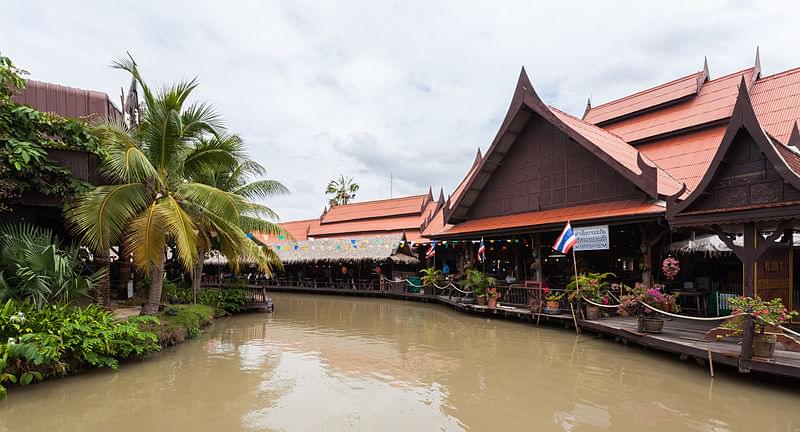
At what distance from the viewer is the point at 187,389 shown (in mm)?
7332

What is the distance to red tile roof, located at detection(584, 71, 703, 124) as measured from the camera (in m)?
17.0

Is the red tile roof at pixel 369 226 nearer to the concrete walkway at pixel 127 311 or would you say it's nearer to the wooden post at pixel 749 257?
the concrete walkway at pixel 127 311

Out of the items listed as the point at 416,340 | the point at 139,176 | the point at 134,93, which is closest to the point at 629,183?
the point at 416,340

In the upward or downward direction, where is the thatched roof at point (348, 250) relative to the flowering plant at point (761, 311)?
upward

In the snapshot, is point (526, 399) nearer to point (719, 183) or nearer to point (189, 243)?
point (719, 183)

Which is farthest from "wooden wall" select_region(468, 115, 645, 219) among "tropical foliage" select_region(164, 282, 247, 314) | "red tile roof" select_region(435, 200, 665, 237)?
"tropical foliage" select_region(164, 282, 247, 314)

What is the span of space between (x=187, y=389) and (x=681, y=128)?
15.9 m

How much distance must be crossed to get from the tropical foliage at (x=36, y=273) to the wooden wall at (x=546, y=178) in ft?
41.9

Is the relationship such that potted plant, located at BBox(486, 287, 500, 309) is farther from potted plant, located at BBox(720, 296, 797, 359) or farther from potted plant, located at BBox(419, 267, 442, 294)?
potted plant, located at BBox(720, 296, 797, 359)

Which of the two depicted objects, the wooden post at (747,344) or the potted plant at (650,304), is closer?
the wooden post at (747,344)

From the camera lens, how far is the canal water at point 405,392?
589 cm

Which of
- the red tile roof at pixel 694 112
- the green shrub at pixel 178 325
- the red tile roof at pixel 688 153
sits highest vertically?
the red tile roof at pixel 694 112

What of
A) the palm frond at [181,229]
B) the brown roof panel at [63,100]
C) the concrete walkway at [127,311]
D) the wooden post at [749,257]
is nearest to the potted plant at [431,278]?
the concrete walkway at [127,311]

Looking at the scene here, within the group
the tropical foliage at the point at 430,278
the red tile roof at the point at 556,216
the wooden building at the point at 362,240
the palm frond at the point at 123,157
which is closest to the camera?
the palm frond at the point at 123,157
